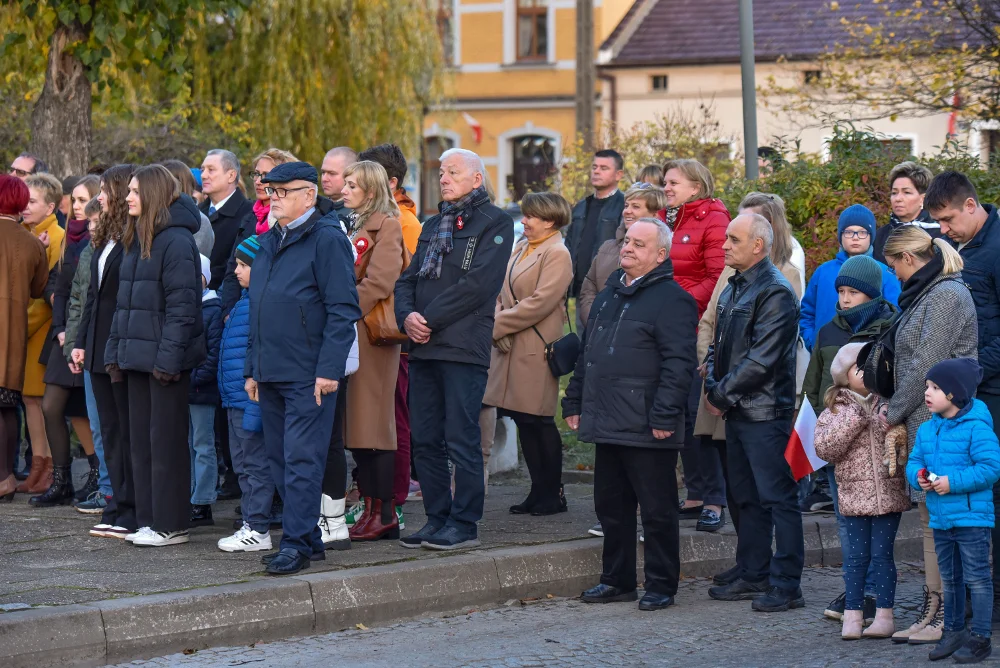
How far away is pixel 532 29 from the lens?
38375mm

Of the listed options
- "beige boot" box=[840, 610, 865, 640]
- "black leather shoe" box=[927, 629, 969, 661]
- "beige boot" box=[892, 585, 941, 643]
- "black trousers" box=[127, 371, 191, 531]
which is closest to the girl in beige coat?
"black trousers" box=[127, 371, 191, 531]

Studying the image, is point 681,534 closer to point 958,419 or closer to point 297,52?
point 958,419

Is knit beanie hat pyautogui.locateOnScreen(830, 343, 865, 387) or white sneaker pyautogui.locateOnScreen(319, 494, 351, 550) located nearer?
knit beanie hat pyautogui.locateOnScreen(830, 343, 865, 387)

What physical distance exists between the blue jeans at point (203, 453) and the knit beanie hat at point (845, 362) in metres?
3.70

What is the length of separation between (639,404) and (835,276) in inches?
100

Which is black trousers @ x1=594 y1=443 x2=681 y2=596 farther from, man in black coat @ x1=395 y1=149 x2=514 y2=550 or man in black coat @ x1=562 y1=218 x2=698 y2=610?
man in black coat @ x1=395 y1=149 x2=514 y2=550

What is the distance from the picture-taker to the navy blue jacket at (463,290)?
7.95 meters

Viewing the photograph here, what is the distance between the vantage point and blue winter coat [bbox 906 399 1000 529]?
6.39 meters

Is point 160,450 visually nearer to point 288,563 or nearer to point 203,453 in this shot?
point 203,453

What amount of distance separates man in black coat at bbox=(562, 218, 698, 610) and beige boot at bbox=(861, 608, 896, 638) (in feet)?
3.50

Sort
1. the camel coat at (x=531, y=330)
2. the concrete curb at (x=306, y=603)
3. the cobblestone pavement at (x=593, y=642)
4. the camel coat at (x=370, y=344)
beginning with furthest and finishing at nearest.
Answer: the camel coat at (x=531, y=330) → the camel coat at (x=370, y=344) → the cobblestone pavement at (x=593, y=642) → the concrete curb at (x=306, y=603)

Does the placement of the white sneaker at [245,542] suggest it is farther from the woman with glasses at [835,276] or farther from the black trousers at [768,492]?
the woman with glasses at [835,276]

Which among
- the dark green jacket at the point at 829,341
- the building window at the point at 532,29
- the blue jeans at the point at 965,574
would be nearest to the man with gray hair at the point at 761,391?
the dark green jacket at the point at 829,341

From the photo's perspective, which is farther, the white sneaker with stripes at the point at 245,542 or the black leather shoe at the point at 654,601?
the white sneaker with stripes at the point at 245,542
